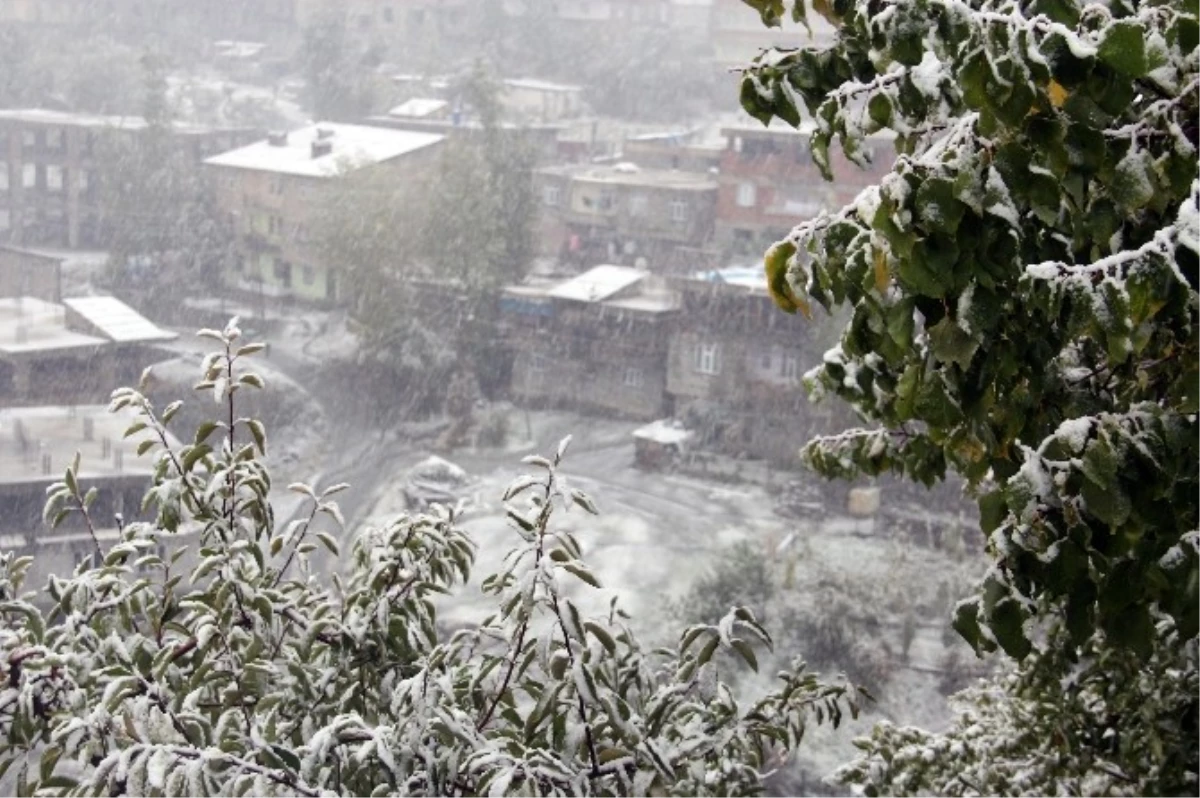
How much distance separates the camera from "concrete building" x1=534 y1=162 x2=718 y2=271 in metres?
24.3

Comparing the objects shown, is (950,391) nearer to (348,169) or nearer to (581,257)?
(348,169)

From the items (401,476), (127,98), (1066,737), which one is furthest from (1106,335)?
(127,98)

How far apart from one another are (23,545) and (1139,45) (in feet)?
44.4

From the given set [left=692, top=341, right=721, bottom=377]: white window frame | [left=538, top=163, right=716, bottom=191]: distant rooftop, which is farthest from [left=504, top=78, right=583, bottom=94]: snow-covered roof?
[left=692, top=341, right=721, bottom=377]: white window frame

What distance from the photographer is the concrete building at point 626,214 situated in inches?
956

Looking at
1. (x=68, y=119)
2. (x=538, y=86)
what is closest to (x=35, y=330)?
(x=68, y=119)

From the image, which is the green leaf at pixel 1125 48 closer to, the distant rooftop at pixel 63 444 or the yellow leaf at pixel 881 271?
the yellow leaf at pixel 881 271

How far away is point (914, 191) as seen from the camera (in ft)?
4.68

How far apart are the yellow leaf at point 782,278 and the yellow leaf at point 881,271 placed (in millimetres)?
213

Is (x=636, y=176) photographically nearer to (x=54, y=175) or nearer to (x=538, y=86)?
(x=538, y=86)

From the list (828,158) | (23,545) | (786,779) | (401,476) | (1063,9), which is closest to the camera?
(1063,9)

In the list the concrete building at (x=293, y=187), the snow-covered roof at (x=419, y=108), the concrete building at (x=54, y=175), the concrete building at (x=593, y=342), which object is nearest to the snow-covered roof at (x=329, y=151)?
the concrete building at (x=293, y=187)

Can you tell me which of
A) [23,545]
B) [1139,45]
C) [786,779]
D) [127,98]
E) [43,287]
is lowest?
[786,779]

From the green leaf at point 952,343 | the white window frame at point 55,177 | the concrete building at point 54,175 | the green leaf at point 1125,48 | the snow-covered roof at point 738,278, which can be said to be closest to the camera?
the green leaf at point 1125,48
